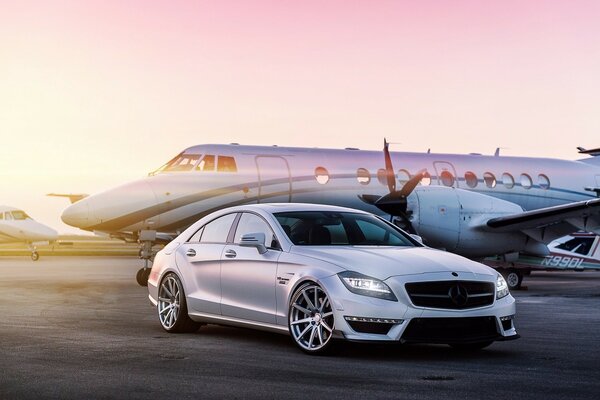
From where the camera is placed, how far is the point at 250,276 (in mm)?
9914

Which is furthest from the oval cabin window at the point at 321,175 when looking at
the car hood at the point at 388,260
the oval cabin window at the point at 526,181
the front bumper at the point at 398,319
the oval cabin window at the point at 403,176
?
the front bumper at the point at 398,319

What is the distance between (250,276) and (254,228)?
69 cm

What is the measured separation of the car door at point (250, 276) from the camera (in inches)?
380

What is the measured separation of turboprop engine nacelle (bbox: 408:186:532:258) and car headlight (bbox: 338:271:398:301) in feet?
41.0

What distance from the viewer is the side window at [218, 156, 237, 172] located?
76.3 ft

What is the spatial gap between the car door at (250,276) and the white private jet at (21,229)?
108 ft

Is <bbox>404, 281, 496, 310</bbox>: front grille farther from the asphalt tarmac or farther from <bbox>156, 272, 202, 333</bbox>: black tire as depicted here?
<bbox>156, 272, 202, 333</bbox>: black tire

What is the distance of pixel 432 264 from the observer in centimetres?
904

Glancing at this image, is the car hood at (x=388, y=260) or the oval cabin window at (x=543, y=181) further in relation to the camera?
the oval cabin window at (x=543, y=181)

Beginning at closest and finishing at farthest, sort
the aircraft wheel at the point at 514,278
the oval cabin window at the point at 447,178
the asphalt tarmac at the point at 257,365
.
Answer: the asphalt tarmac at the point at 257,365 → the aircraft wheel at the point at 514,278 → the oval cabin window at the point at 447,178

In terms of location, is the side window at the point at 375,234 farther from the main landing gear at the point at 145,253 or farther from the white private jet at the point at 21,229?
the white private jet at the point at 21,229

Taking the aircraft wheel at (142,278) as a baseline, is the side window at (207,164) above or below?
above

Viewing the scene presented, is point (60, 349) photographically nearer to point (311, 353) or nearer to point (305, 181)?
point (311, 353)

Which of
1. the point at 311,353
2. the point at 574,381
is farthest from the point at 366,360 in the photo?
the point at 574,381
